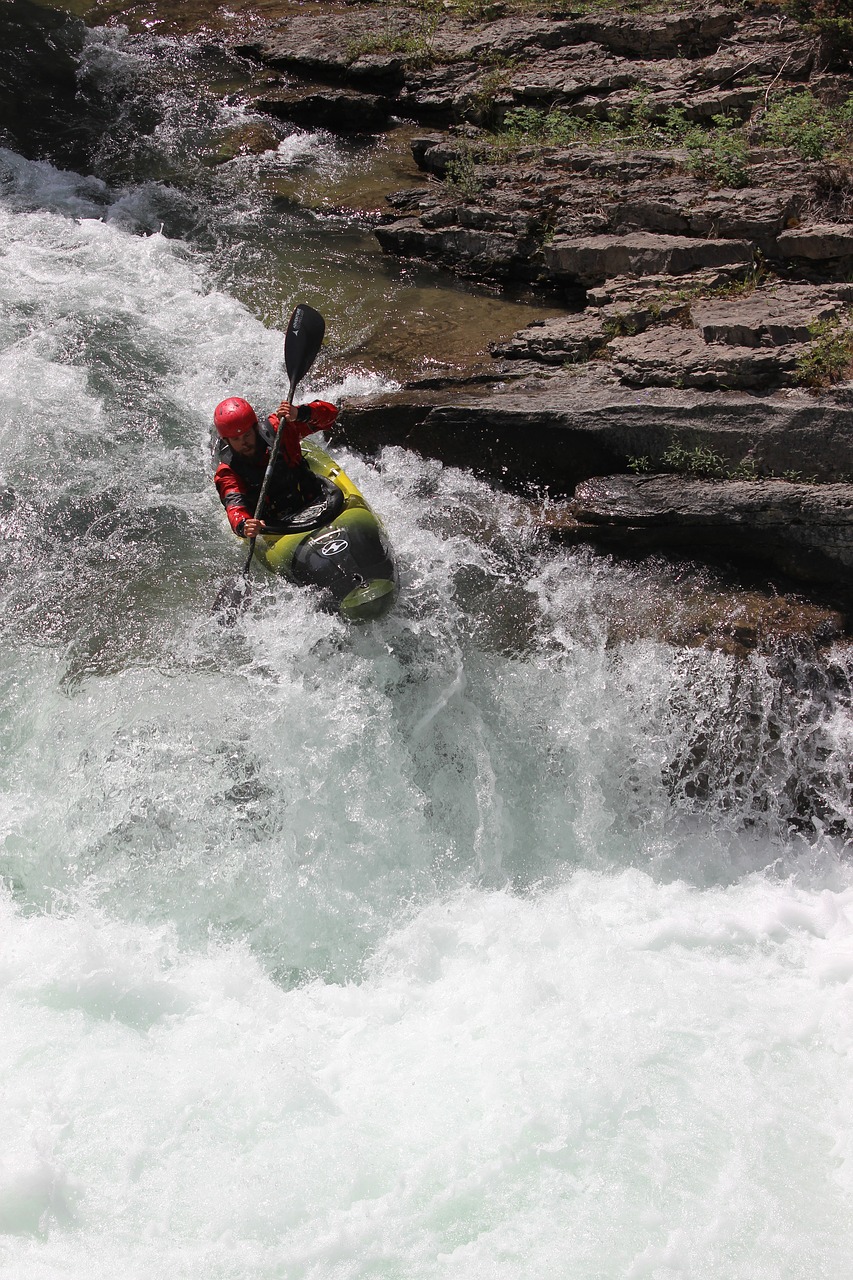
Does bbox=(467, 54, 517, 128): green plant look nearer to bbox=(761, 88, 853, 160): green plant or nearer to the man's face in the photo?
bbox=(761, 88, 853, 160): green plant

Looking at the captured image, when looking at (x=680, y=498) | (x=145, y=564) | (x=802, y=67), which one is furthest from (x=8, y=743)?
(x=802, y=67)

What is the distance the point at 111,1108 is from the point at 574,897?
2.25m

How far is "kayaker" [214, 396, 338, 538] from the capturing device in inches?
219

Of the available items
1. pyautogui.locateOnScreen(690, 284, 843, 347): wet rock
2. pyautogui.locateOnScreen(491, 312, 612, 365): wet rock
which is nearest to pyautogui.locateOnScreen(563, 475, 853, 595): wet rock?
pyautogui.locateOnScreen(690, 284, 843, 347): wet rock

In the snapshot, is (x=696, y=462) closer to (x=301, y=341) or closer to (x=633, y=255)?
(x=633, y=255)

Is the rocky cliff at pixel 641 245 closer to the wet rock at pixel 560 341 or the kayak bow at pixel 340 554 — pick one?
the wet rock at pixel 560 341

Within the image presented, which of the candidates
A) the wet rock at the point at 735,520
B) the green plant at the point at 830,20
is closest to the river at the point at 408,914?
the wet rock at the point at 735,520

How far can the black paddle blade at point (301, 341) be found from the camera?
610 centimetres

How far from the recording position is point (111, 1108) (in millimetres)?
3863

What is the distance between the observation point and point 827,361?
18.8 feet

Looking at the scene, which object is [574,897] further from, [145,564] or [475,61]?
[475,61]

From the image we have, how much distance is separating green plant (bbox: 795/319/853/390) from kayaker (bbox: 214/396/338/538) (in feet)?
9.23

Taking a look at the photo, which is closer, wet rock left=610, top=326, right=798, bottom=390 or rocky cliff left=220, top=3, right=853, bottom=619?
rocky cliff left=220, top=3, right=853, bottom=619

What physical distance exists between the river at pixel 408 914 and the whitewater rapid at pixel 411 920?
15 millimetres
